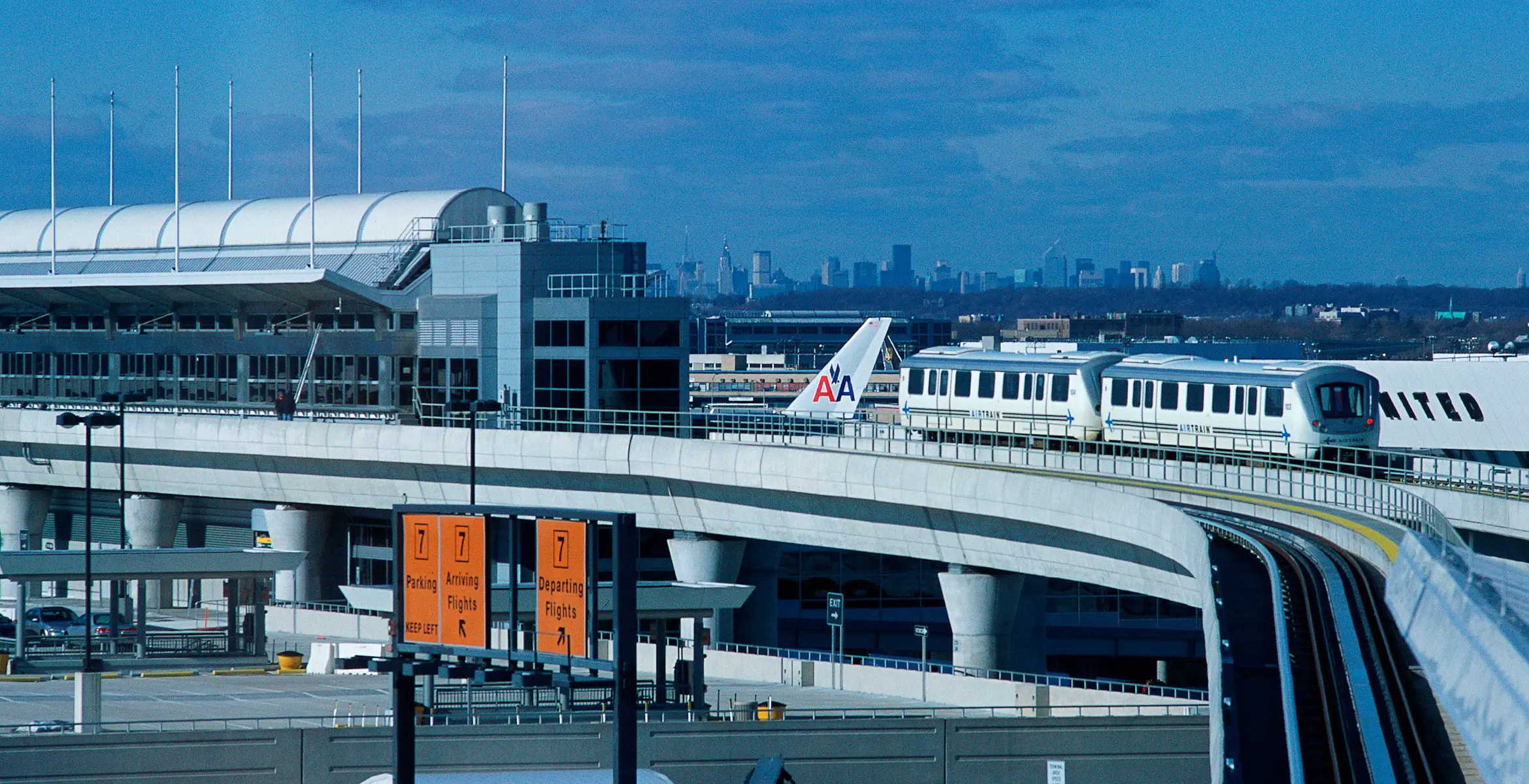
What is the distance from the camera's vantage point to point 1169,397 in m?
55.0

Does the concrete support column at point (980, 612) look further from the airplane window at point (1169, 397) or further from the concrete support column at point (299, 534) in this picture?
the concrete support column at point (299, 534)

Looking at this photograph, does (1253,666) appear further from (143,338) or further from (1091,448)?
(143,338)

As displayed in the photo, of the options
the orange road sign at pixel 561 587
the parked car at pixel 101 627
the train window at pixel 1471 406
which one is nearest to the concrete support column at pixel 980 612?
the orange road sign at pixel 561 587

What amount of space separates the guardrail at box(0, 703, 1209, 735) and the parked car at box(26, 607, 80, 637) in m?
21.6

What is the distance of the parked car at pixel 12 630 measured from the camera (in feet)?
176

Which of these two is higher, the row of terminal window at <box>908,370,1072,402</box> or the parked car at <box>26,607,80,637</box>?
the row of terminal window at <box>908,370,1072,402</box>

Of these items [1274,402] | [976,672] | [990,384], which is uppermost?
[990,384]

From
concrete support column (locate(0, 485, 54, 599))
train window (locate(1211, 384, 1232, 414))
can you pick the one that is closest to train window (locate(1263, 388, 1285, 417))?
train window (locate(1211, 384, 1232, 414))

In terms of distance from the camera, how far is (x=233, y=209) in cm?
8456

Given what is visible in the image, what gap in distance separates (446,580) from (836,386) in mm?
A: 61750

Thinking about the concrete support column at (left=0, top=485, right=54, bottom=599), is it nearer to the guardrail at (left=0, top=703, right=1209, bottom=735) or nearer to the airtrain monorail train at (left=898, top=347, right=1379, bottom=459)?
the airtrain monorail train at (left=898, top=347, right=1379, bottom=459)

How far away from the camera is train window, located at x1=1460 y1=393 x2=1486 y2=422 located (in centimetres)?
8038

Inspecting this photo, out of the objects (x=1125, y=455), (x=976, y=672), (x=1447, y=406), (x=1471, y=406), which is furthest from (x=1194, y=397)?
(x=1447, y=406)

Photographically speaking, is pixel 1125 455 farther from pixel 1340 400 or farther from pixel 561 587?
pixel 561 587
